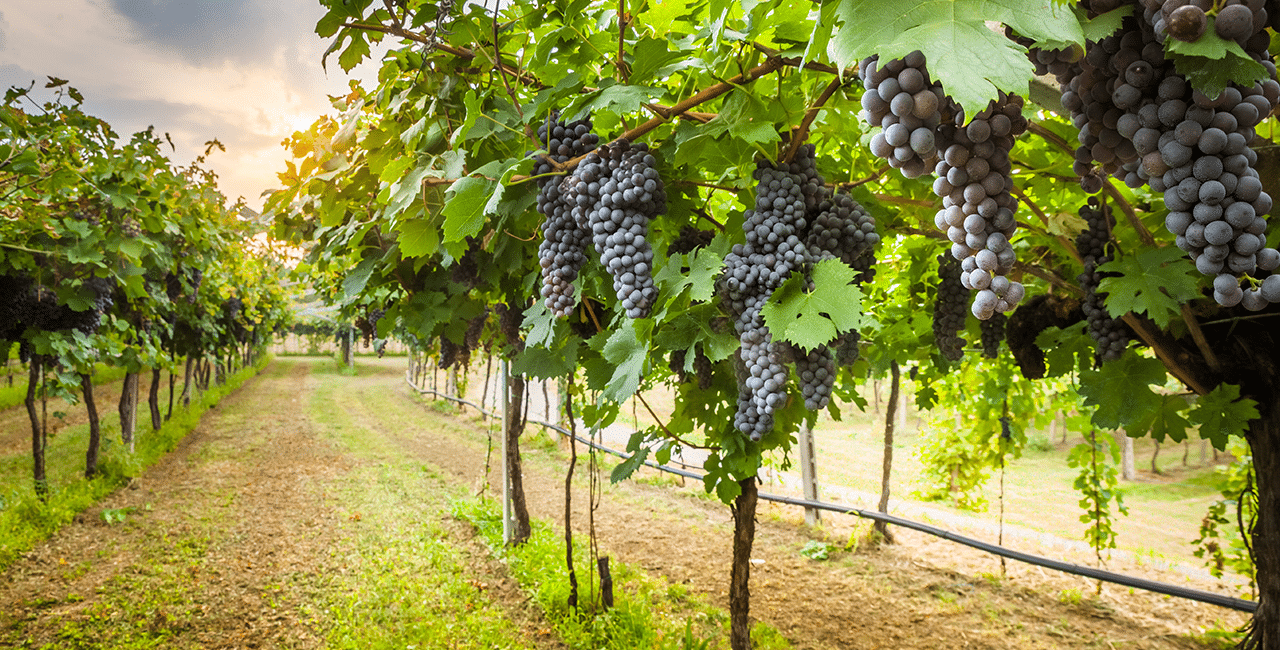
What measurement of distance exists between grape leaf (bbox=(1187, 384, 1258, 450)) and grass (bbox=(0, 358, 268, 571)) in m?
→ 8.26

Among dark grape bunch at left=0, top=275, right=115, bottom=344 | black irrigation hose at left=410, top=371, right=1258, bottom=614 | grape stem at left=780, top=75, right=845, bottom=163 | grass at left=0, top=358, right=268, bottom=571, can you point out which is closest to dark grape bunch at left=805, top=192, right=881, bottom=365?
grape stem at left=780, top=75, right=845, bottom=163

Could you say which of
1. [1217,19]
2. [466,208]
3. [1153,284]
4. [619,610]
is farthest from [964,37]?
[619,610]

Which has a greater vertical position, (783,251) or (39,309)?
(783,251)

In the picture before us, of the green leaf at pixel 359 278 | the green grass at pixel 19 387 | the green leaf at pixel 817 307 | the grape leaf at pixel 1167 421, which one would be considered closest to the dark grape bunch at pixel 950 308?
the grape leaf at pixel 1167 421

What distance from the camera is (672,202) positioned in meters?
1.85

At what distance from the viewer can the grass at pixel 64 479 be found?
227 inches

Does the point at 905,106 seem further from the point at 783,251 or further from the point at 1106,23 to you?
the point at 783,251

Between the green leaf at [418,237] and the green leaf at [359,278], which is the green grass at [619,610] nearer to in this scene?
the green leaf at [359,278]

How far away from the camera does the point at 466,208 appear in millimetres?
1513

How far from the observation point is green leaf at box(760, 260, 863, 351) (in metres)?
1.26

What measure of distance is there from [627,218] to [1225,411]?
2.34 metres

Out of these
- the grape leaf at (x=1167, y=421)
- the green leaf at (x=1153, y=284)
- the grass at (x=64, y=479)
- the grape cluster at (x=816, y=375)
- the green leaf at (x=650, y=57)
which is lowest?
the grass at (x=64, y=479)

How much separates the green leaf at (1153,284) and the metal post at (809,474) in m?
5.28

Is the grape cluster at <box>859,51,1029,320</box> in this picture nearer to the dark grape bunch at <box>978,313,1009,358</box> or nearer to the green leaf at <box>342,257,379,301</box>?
the green leaf at <box>342,257,379,301</box>
